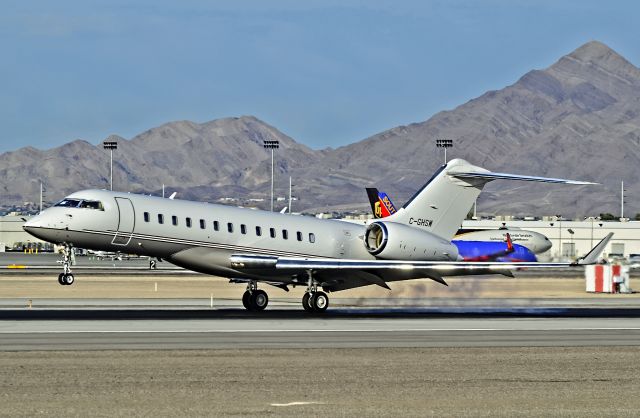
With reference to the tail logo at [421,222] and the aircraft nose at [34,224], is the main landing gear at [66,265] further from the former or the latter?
the tail logo at [421,222]

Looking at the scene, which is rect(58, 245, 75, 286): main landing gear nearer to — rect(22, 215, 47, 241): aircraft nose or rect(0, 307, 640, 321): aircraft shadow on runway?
rect(22, 215, 47, 241): aircraft nose

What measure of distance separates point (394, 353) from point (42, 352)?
25.4ft

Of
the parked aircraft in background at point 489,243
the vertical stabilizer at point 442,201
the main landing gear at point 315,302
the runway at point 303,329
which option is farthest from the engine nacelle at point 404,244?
the parked aircraft in background at point 489,243

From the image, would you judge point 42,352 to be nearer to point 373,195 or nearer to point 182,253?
point 182,253

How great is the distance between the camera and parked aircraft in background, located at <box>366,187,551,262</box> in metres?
57.1

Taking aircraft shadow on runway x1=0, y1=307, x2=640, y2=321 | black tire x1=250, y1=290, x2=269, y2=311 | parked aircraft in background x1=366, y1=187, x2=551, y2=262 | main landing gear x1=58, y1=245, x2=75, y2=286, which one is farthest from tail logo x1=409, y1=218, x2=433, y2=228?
main landing gear x1=58, y1=245, x2=75, y2=286

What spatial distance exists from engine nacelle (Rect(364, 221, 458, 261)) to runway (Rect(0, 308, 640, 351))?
2478 mm

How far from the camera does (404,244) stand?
42.4 metres

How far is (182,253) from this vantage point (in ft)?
131

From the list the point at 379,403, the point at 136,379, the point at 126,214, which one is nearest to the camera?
the point at 379,403

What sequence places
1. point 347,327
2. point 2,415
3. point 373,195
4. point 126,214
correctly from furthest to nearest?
point 373,195 < point 126,214 < point 347,327 < point 2,415

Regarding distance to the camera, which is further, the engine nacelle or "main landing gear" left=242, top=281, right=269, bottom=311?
the engine nacelle

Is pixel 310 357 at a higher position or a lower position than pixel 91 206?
lower

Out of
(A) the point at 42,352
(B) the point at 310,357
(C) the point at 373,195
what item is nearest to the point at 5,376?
(A) the point at 42,352
